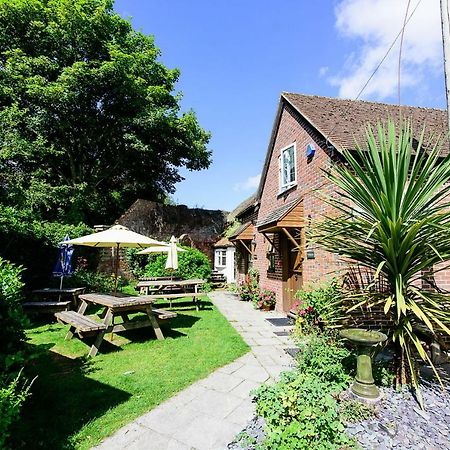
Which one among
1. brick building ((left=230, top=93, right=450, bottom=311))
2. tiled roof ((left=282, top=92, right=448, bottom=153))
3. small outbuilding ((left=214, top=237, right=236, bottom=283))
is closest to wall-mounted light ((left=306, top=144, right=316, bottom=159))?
brick building ((left=230, top=93, right=450, bottom=311))

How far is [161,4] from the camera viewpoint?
8484mm

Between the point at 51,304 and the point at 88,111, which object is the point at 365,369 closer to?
the point at 51,304

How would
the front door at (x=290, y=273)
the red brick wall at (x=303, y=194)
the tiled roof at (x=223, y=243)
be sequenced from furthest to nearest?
the tiled roof at (x=223, y=243) < the front door at (x=290, y=273) < the red brick wall at (x=303, y=194)

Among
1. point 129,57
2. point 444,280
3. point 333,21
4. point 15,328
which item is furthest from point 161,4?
point 444,280

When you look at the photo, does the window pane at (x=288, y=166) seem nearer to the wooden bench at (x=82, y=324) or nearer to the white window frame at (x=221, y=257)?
the wooden bench at (x=82, y=324)

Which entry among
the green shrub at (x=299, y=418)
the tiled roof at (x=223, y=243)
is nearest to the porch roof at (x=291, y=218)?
the green shrub at (x=299, y=418)

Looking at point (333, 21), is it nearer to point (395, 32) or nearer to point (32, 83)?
point (395, 32)

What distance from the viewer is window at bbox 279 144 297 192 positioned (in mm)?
8953

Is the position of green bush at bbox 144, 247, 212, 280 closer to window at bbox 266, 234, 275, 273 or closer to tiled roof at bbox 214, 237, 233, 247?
tiled roof at bbox 214, 237, 233, 247

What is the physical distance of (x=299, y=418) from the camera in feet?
7.98

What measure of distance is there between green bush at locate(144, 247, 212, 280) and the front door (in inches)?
246

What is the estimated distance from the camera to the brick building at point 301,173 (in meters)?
7.10

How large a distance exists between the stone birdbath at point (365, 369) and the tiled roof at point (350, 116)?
14.7 feet

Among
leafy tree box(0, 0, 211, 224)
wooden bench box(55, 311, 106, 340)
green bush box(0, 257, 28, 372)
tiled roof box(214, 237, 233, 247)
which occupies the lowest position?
wooden bench box(55, 311, 106, 340)
